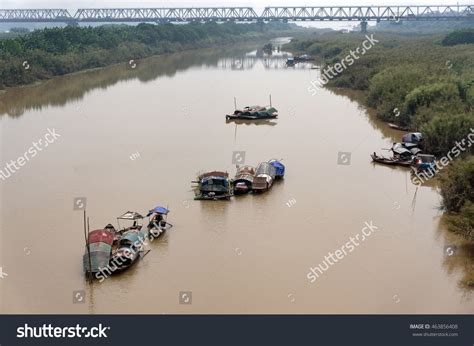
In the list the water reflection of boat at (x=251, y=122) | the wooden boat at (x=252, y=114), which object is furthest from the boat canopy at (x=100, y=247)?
the wooden boat at (x=252, y=114)

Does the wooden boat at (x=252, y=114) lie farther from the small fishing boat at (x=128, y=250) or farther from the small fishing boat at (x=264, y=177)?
the small fishing boat at (x=128, y=250)

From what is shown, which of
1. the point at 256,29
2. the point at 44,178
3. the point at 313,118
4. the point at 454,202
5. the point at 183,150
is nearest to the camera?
the point at 454,202

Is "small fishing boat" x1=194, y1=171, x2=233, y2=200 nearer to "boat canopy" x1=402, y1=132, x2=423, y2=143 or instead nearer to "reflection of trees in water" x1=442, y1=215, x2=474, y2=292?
"reflection of trees in water" x1=442, y1=215, x2=474, y2=292

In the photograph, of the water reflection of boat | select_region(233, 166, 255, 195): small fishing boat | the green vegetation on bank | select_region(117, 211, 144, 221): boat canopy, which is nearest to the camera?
select_region(117, 211, 144, 221): boat canopy

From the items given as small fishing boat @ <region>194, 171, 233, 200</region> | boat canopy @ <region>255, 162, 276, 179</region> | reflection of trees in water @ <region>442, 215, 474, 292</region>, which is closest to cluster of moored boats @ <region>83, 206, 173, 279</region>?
small fishing boat @ <region>194, 171, 233, 200</region>

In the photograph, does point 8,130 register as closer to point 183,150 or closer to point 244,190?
point 183,150
